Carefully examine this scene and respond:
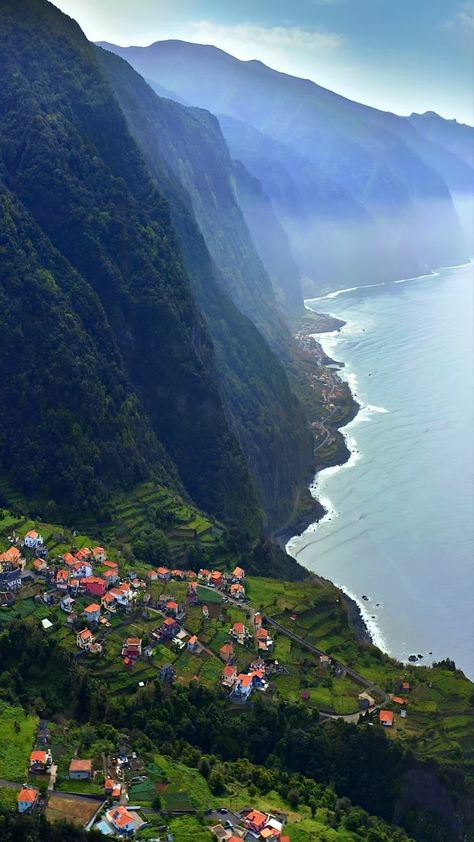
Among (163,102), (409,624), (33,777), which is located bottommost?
(409,624)

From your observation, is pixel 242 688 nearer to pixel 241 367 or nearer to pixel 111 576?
pixel 111 576

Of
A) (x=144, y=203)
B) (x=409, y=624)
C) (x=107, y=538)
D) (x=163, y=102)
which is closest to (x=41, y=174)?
(x=144, y=203)

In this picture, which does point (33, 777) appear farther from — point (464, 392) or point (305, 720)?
point (464, 392)

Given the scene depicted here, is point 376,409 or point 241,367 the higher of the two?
point 241,367

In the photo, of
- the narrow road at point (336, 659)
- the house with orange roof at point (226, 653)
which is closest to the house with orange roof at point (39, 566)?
the house with orange roof at point (226, 653)

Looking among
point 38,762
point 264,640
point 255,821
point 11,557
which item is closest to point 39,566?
point 11,557

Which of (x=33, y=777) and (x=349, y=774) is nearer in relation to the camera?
(x=33, y=777)
